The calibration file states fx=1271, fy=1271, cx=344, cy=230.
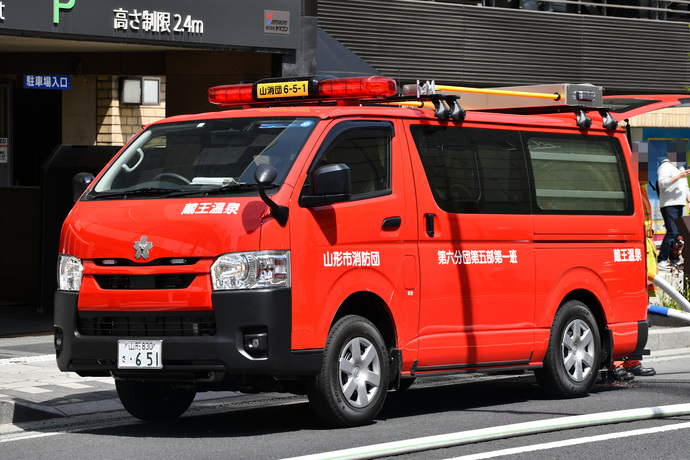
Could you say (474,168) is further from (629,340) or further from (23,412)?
(23,412)

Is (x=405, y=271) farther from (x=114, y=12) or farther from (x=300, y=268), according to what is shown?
(x=114, y=12)

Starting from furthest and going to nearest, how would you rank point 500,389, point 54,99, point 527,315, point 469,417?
1. point 54,99
2. point 500,389
3. point 527,315
4. point 469,417

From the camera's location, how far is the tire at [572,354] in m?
10.0

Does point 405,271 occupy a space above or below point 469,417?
above

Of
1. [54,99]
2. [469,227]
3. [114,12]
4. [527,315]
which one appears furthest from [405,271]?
[54,99]

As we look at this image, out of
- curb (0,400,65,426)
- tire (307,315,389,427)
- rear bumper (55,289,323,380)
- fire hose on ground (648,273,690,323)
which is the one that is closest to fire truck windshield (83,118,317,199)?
rear bumper (55,289,323,380)

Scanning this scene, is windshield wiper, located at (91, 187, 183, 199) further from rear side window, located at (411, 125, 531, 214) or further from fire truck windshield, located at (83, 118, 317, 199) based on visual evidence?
rear side window, located at (411, 125, 531, 214)

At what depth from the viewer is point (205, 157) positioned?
8.55 metres

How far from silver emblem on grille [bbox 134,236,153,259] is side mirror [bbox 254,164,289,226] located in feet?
2.63

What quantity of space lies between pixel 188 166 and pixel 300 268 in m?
1.19

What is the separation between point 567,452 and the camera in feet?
24.7

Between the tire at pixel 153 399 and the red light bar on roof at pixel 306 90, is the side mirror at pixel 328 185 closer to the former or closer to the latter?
the red light bar on roof at pixel 306 90

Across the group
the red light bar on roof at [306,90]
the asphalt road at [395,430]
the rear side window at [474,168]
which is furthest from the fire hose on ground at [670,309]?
the red light bar on roof at [306,90]

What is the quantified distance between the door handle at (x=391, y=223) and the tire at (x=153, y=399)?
186cm
